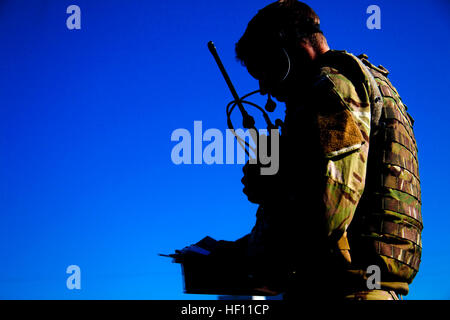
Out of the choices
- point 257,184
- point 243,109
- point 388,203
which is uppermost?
point 243,109

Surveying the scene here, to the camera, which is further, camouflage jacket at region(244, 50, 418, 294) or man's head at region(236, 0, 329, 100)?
man's head at region(236, 0, 329, 100)

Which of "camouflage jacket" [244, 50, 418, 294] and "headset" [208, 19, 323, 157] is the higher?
"headset" [208, 19, 323, 157]

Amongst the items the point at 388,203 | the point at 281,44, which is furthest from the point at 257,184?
the point at 281,44

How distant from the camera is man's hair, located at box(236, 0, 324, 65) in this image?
3322mm

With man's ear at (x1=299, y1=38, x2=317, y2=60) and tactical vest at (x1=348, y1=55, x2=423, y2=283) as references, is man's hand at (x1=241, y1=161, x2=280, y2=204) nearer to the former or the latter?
tactical vest at (x1=348, y1=55, x2=423, y2=283)

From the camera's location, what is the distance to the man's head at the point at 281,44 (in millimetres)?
3289

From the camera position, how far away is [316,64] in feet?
10.0

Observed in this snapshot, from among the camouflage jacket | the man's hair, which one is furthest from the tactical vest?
the man's hair

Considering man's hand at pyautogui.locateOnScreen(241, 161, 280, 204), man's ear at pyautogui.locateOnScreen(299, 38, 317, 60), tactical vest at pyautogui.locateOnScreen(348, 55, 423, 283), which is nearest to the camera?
tactical vest at pyautogui.locateOnScreen(348, 55, 423, 283)

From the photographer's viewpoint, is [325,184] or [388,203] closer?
[325,184]

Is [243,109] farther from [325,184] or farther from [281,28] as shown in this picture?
[325,184]

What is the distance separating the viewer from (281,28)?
11.0 feet

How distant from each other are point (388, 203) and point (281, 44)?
1.51 metres

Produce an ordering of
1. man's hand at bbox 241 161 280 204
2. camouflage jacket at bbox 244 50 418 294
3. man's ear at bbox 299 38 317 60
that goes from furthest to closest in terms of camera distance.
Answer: man's ear at bbox 299 38 317 60 < man's hand at bbox 241 161 280 204 < camouflage jacket at bbox 244 50 418 294
